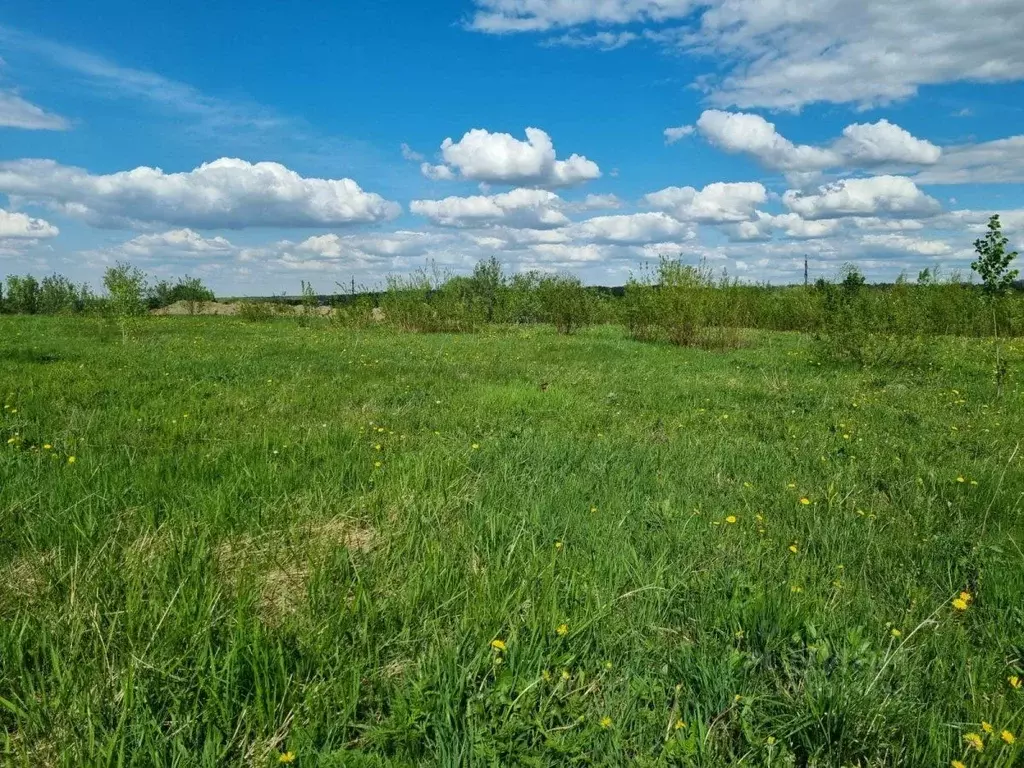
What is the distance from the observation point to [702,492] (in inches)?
208

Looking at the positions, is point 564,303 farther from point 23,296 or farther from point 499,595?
point 23,296

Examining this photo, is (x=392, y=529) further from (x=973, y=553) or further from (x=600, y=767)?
(x=973, y=553)

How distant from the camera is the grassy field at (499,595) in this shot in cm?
232

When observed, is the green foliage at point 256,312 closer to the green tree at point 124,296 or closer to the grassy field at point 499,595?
the green tree at point 124,296

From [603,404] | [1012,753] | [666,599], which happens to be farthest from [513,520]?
[603,404]

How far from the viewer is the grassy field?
91.4 inches

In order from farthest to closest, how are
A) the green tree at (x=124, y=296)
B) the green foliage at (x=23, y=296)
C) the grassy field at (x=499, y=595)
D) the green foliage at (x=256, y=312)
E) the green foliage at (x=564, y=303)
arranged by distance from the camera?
the green foliage at (x=23, y=296) < the green foliage at (x=256, y=312) < the green foliage at (x=564, y=303) < the green tree at (x=124, y=296) < the grassy field at (x=499, y=595)

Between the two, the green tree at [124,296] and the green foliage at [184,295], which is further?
the green foliage at [184,295]

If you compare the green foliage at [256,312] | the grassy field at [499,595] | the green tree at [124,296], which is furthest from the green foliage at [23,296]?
the grassy field at [499,595]

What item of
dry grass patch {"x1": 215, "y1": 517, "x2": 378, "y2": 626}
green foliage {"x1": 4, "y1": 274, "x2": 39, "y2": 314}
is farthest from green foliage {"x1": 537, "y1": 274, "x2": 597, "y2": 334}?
green foliage {"x1": 4, "y1": 274, "x2": 39, "y2": 314}

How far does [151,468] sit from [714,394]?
27.6 feet

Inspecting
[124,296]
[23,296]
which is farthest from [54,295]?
[124,296]

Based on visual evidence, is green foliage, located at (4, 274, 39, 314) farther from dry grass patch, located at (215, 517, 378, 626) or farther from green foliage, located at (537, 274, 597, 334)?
dry grass patch, located at (215, 517, 378, 626)

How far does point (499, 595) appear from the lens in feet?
10.3
